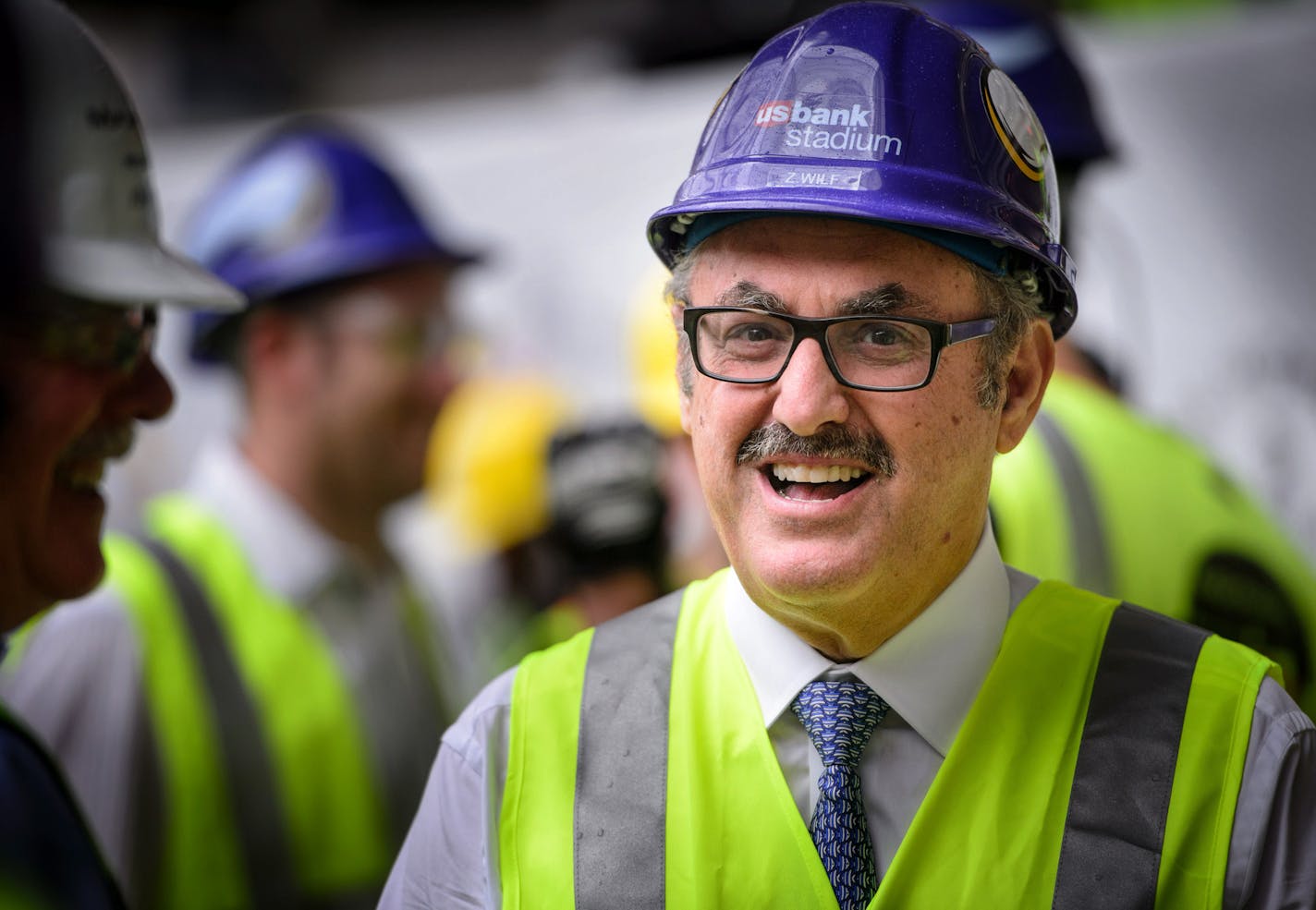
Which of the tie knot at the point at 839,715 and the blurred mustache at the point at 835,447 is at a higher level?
the blurred mustache at the point at 835,447

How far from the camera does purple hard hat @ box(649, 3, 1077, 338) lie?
1.67 m

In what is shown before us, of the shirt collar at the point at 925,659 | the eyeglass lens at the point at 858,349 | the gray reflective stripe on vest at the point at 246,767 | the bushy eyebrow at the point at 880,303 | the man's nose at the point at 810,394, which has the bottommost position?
the gray reflective stripe on vest at the point at 246,767

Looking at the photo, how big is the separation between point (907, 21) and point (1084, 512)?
3.58 feet

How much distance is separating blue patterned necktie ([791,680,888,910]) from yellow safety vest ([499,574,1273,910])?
1.1 inches

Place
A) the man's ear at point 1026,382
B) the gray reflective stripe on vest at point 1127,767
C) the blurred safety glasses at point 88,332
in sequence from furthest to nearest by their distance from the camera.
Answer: the blurred safety glasses at point 88,332
the man's ear at point 1026,382
the gray reflective stripe on vest at point 1127,767

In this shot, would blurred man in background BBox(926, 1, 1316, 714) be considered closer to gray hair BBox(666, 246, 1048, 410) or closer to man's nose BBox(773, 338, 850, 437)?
gray hair BBox(666, 246, 1048, 410)

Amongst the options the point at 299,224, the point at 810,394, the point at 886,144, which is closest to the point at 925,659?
the point at 810,394

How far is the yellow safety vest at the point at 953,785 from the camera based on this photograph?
164 cm

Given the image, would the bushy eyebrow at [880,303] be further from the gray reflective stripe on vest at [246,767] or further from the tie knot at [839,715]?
the gray reflective stripe on vest at [246,767]

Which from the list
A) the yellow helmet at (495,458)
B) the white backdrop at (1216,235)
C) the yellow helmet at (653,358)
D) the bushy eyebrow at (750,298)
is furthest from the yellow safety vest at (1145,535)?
the yellow helmet at (495,458)

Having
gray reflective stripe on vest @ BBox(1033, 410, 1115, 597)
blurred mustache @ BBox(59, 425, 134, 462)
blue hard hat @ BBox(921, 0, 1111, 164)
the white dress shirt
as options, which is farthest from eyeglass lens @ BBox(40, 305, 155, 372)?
blue hard hat @ BBox(921, 0, 1111, 164)

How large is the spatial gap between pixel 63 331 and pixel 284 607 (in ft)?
5.30

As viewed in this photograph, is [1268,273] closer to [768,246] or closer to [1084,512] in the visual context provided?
[1084,512]

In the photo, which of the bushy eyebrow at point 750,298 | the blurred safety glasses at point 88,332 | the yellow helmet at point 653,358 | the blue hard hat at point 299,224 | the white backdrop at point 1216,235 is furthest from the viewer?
the yellow helmet at point 653,358
